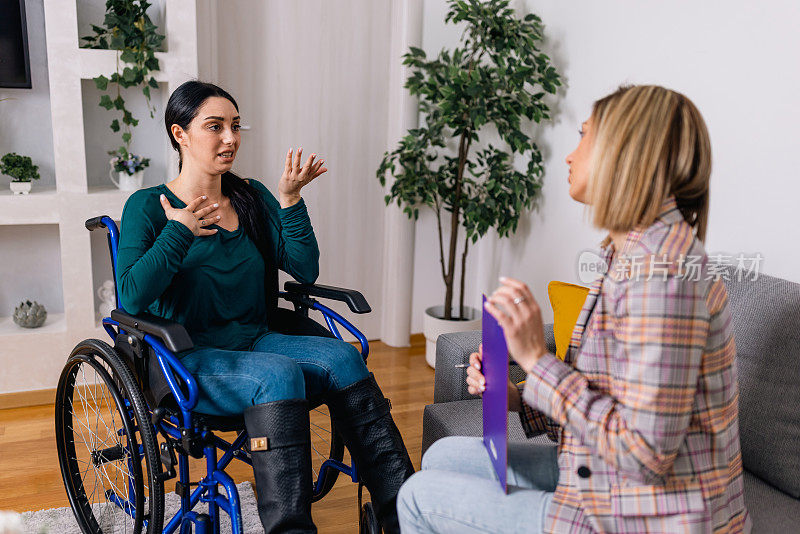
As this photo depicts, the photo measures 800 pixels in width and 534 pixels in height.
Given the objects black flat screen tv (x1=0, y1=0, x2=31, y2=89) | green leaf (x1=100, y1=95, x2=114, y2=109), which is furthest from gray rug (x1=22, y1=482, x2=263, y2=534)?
black flat screen tv (x1=0, y1=0, x2=31, y2=89)

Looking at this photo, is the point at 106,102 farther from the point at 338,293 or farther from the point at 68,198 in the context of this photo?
the point at 338,293

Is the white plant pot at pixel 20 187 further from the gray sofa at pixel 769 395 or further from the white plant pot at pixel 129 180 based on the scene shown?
the gray sofa at pixel 769 395

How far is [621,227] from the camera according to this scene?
3.39ft

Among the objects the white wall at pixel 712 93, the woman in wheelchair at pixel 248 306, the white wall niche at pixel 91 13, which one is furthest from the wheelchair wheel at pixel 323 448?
the white wall niche at pixel 91 13

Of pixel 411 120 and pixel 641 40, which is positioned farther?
pixel 411 120

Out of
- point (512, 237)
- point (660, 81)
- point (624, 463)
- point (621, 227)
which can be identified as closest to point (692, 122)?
point (621, 227)

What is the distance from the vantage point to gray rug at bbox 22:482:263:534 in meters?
1.92

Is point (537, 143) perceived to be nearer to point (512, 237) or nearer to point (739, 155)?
point (512, 237)

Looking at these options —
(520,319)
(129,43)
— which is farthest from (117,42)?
(520,319)

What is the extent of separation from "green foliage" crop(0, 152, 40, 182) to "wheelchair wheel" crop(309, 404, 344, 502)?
1.36 meters

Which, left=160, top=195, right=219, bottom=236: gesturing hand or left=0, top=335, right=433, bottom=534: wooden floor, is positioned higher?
left=160, top=195, right=219, bottom=236: gesturing hand

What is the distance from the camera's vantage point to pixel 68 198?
8.57 feet

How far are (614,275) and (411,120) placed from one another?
231 centimetres

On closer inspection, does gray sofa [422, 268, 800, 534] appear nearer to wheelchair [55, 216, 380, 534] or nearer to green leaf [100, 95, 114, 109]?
wheelchair [55, 216, 380, 534]
